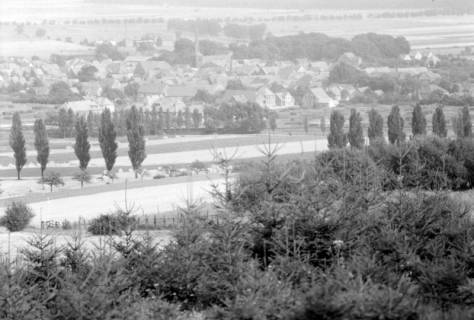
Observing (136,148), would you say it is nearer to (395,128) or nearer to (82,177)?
(82,177)

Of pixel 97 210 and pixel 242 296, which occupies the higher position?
pixel 242 296

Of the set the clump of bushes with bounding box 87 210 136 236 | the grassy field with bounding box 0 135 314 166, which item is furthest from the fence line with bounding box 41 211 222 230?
the grassy field with bounding box 0 135 314 166

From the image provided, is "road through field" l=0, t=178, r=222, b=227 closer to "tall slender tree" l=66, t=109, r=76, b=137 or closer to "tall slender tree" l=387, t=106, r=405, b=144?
"tall slender tree" l=387, t=106, r=405, b=144

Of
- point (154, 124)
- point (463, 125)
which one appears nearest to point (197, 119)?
point (154, 124)

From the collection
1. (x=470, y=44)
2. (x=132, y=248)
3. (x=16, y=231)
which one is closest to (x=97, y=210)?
(x=16, y=231)

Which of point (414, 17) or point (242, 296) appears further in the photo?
point (414, 17)

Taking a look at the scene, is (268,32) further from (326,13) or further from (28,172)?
(28,172)
